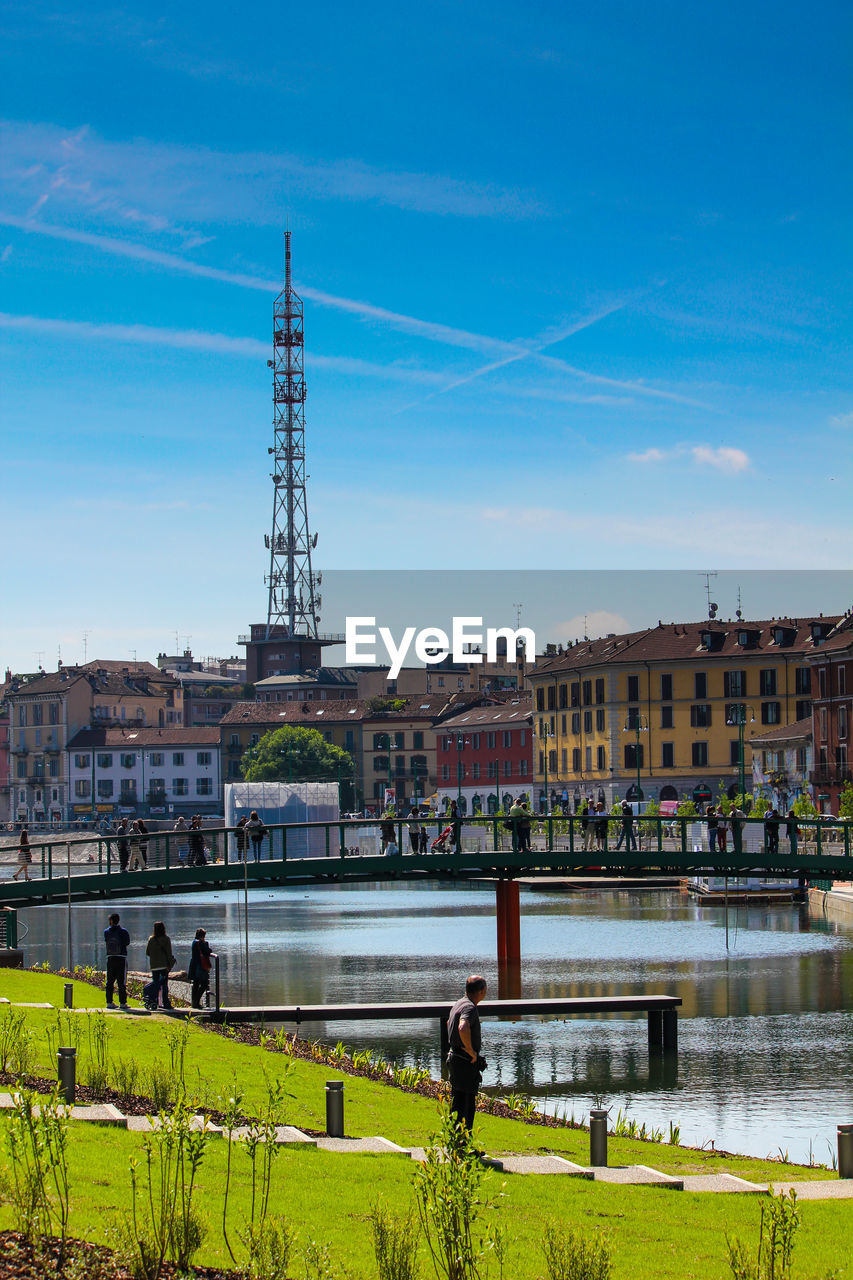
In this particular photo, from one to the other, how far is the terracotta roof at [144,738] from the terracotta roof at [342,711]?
299cm

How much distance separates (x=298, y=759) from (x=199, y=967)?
13570cm

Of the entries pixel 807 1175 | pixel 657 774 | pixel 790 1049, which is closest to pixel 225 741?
pixel 657 774

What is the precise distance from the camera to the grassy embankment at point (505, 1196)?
1232 cm

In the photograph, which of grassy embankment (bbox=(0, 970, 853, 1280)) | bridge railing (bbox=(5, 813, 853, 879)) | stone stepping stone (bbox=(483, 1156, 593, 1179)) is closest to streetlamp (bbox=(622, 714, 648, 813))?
bridge railing (bbox=(5, 813, 853, 879))

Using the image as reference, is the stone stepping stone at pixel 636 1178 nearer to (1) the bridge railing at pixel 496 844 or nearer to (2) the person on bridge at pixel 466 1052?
(2) the person on bridge at pixel 466 1052

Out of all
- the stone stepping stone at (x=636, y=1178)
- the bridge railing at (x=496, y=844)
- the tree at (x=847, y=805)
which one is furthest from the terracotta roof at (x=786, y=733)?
the stone stepping stone at (x=636, y=1178)

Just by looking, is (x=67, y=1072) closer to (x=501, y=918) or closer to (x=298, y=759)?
(x=501, y=918)

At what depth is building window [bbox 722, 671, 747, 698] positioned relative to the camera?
119 m

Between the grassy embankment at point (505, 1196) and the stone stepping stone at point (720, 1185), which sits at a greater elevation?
the grassy embankment at point (505, 1196)

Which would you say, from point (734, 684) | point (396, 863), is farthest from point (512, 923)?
point (734, 684)

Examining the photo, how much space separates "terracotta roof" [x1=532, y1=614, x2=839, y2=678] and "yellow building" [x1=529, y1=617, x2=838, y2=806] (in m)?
0.08

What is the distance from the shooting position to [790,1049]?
105 feet

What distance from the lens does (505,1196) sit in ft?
45.3

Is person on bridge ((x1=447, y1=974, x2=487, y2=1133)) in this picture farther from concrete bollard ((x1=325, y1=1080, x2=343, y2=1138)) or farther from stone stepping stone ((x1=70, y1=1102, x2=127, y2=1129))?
stone stepping stone ((x1=70, y1=1102, x2=127, y2=1129))
